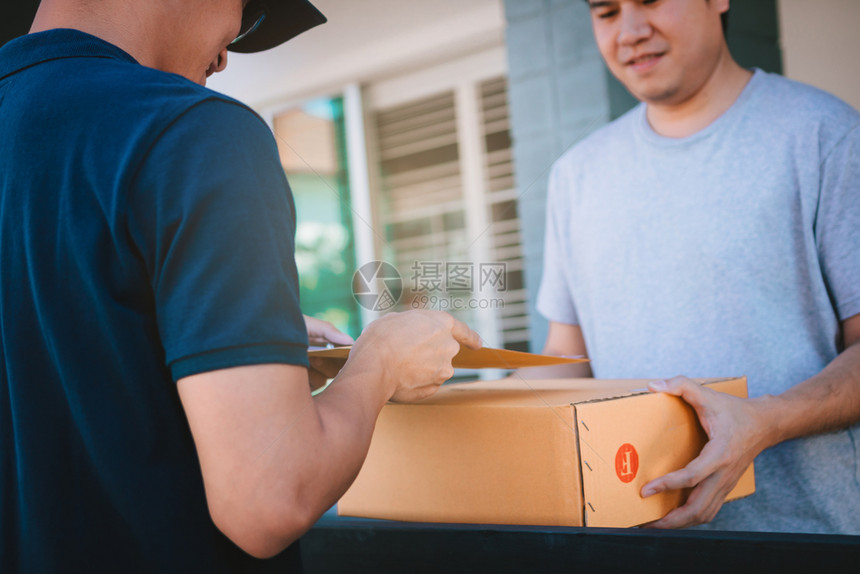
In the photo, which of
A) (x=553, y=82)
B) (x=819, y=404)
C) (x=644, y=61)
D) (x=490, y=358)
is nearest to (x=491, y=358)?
(x=490, y=358)

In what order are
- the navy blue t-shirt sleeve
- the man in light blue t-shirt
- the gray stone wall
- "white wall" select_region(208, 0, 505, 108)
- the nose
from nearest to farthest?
the navy blue t-shirt sleeve < the man in light blue t-shirt < the nose < the gray stone wall < "white wall" select_region(208, 0, 505, 108)

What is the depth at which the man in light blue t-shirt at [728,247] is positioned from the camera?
35.5 inches

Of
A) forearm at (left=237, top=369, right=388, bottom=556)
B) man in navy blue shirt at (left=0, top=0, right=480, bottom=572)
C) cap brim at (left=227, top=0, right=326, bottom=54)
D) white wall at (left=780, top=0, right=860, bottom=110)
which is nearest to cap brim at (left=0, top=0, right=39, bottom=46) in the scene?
cap brim at (left=227, top=0, right=326, bottom=54)

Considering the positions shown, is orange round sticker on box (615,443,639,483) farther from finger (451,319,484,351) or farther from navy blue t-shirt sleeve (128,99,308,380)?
navy blue t-shirt sleeve (128,99,308,380)

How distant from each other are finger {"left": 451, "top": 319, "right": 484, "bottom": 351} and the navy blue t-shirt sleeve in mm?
192

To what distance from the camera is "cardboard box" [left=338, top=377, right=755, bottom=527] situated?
589mm

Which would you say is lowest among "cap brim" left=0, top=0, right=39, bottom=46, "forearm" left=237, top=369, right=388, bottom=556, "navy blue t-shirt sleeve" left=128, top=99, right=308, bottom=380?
"forearm" left=237, top=369, right=388, bottom=556

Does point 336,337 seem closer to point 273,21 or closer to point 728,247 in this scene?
point 273,21

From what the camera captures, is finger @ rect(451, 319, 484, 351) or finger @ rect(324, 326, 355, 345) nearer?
finger @ rect(451, 319, 484, 351)

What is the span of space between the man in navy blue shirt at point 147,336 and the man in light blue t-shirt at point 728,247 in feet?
1.78

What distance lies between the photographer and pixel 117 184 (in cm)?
42

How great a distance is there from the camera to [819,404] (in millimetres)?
807

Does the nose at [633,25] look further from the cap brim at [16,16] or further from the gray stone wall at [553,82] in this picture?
the cap brim at [16,16]

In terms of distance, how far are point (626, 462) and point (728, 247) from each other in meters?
0.52
